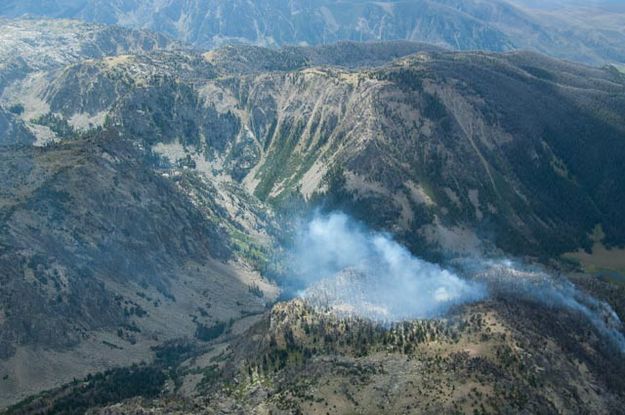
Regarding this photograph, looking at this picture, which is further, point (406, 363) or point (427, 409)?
point (406, 363)

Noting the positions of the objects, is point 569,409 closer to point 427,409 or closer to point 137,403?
point 427,409

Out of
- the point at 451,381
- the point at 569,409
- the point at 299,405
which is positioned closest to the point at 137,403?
the point at 299,405

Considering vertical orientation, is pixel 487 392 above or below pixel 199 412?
above

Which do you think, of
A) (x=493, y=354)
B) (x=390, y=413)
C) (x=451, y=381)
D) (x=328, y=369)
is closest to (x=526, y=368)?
(x=493, y=354)

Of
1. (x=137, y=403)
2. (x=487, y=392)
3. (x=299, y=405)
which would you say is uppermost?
(x=487, y=392)

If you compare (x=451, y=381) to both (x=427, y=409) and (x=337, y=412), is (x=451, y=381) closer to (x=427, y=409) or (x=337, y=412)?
(x=427, y=409)

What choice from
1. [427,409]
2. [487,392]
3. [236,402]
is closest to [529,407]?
[487,392]

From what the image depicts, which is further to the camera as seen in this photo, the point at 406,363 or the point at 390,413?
the point at 406,363

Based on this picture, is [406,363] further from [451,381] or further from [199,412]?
[199,412]

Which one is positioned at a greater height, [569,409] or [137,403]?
[569,409]
